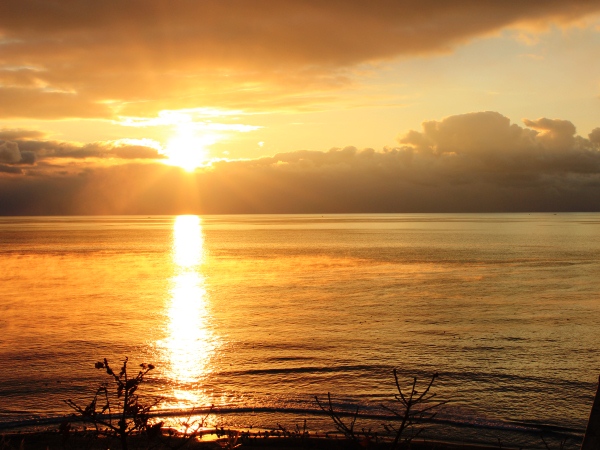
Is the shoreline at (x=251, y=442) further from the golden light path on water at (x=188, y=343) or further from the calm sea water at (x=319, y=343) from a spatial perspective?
the golden light path on water at (x=188, y=343)

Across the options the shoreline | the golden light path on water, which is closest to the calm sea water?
the golden light path on water

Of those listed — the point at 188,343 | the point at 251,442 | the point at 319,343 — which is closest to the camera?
the point at 251,442

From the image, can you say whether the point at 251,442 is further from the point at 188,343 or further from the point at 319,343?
the point at 188,343

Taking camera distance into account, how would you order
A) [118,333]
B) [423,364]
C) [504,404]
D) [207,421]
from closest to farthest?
1. [207,421]
2. [504,404]
3. [423,364]
4. [118,333]

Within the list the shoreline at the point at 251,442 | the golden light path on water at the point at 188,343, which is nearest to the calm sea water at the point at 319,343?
the golden light path on water at the point at 188,343

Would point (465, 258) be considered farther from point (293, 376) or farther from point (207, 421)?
point (207, 421)

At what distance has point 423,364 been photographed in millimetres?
29906

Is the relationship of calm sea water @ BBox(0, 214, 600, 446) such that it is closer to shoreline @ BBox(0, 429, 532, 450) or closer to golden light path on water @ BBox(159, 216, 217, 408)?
golden light path on water @ BBox(159, 216, 217, 408)

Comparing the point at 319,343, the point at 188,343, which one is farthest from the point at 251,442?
the point at 188,343

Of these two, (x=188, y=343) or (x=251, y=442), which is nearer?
(x=251, y=442)

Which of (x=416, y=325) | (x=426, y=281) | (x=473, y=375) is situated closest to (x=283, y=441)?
(x=473, y=375)

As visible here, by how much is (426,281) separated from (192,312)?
1162 inches

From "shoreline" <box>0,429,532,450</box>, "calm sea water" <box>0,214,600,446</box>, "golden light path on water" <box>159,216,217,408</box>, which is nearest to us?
"shoreline" <box>0,429,532,450</box>

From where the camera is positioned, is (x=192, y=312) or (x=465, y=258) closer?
(x=192, y=312)
